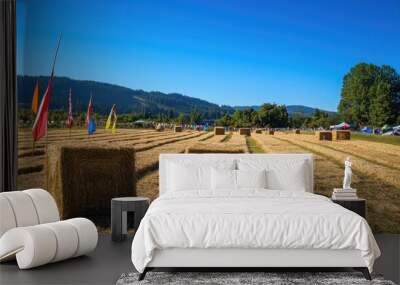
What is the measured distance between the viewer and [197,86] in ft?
26.4

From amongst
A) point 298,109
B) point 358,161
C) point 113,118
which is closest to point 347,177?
point 358,161

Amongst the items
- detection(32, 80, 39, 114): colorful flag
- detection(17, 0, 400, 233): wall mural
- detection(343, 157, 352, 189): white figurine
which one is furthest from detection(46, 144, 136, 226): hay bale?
detection(343, 157, 352, 189): white figurine

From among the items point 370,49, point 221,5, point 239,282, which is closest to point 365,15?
point 370,49

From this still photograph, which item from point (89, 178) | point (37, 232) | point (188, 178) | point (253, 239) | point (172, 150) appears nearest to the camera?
point (253, 239)

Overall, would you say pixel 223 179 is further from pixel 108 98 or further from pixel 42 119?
pixel 42 119

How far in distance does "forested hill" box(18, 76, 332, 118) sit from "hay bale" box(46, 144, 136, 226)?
0.59 metres

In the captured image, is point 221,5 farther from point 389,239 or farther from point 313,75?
point 389,239

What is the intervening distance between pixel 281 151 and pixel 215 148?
0.86 meters

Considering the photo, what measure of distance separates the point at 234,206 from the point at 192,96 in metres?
3.09

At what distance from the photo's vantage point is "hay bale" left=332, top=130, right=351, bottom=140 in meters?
8.01

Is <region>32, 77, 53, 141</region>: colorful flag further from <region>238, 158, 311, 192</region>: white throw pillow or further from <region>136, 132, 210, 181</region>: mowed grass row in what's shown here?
<region>238, 158, 311, 192</region>: white throw pillow

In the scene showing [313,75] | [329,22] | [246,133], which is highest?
[329,22]

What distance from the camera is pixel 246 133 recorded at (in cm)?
819

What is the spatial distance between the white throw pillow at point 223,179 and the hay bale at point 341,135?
1.94 meters
